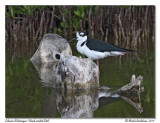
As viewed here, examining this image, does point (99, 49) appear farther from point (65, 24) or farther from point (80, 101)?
point (65, 24)

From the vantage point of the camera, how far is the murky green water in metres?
5.06

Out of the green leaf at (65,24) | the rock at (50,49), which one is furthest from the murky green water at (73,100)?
the green leaf at (65,24)

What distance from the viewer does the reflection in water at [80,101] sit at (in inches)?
199

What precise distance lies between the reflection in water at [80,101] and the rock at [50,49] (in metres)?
2.63

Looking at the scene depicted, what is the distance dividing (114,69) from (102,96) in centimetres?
187

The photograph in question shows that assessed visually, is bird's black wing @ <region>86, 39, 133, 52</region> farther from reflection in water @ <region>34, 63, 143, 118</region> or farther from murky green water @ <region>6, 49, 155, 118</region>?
reflection in water @ <region>34, 63, 143, 118</region>

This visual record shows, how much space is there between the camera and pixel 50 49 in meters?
8.63

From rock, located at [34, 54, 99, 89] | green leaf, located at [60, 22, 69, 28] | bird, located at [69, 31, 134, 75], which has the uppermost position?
green leaf, located at [60, 22, 69, 28]

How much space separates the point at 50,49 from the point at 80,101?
3427mm

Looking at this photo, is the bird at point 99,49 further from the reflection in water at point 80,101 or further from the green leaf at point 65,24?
the green leaf at point 65,24

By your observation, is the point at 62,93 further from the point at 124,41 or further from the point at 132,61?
the point at 124,41

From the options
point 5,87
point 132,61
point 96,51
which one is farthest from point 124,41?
point 5,87

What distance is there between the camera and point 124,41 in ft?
35.7

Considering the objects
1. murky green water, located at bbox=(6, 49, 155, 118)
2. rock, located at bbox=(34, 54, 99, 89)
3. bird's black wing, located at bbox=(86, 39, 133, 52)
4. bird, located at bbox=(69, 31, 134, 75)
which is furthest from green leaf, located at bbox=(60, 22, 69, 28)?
rock, located at bbox=(34, 54, 99, 89)
